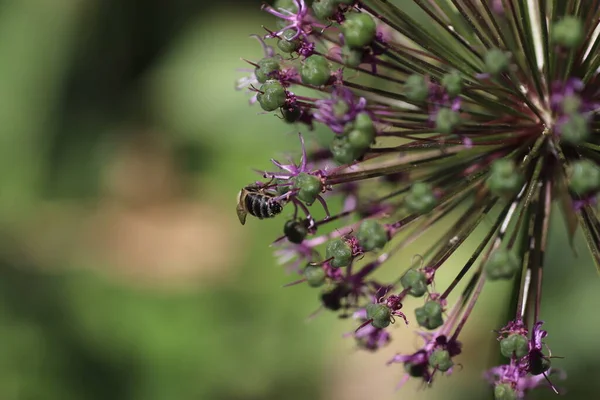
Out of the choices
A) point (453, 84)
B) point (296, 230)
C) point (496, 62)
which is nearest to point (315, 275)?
point (296, 230)

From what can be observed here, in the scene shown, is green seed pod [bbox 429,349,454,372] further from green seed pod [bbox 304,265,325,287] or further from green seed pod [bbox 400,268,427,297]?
green seed pod [bbox 304,265,325,287]

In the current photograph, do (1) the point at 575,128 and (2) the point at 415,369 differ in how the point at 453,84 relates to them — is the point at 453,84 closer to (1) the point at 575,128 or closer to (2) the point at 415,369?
(1) the point at 575,128

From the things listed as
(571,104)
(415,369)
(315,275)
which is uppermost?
(571,104)

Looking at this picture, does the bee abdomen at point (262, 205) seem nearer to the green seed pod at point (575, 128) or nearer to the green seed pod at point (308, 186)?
the green seed pod at point (308, 186)

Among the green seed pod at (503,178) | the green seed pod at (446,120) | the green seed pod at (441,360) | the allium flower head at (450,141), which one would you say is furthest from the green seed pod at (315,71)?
the green seed pod at (441,360)

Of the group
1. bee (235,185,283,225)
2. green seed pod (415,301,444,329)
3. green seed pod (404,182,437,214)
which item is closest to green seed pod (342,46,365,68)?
green seed pod (404,182,437,214)

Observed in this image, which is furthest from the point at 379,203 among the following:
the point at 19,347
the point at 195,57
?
the point at 195,57

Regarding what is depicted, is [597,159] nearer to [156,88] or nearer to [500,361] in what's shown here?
[500,361]
